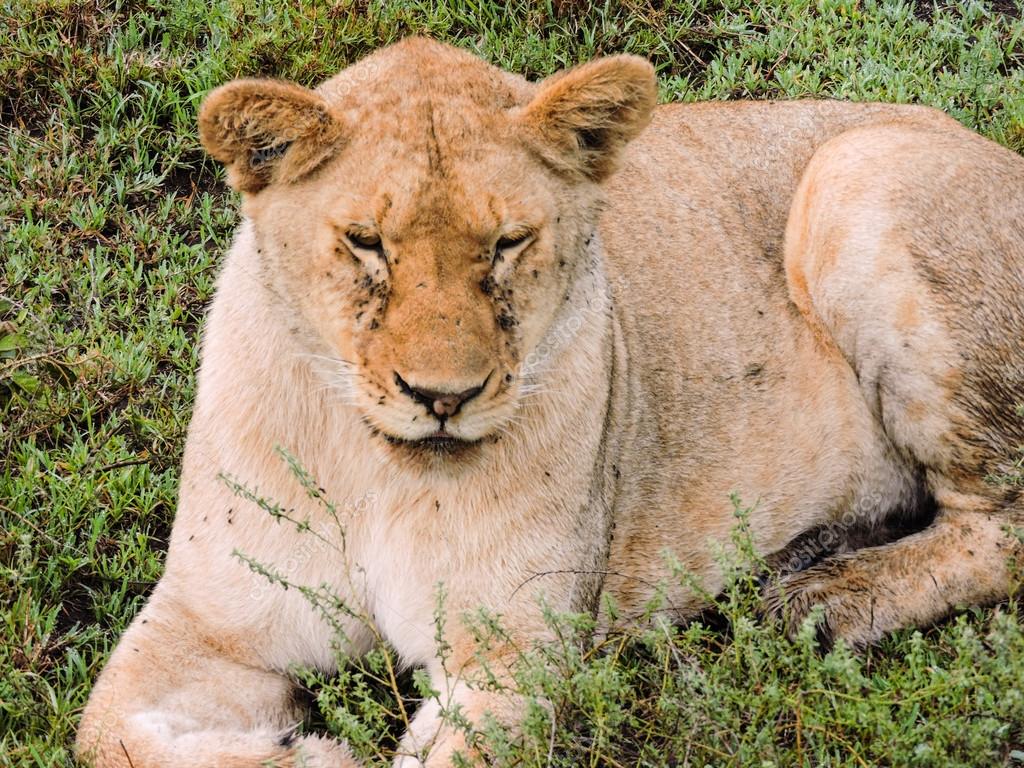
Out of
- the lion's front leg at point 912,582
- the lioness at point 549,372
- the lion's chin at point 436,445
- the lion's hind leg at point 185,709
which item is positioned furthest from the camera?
the lion's front leg at point 912,582

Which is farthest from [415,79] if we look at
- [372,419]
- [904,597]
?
[904,597]

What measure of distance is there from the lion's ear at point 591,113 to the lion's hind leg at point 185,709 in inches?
52.6

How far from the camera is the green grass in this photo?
309cm

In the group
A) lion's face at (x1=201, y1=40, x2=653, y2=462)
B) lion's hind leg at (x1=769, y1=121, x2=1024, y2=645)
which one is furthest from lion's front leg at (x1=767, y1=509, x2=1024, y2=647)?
lion's face at (x1=201, y1=40, x2=653, y2=462)

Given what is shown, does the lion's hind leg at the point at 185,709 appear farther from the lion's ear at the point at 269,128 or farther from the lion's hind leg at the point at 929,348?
the lion's hind leg at the point at 929,348

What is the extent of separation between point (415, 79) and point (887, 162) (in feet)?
5.77

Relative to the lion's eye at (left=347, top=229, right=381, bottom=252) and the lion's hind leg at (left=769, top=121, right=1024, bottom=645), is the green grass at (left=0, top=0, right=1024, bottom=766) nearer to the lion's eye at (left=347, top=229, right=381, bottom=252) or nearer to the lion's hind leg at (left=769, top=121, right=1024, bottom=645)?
the lion's hind leg at (left=769, top=121, right=1024, bottom=645)

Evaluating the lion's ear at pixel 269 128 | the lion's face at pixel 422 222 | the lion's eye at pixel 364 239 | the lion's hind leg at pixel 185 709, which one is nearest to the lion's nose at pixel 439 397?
the lion's face at pixel 422 222

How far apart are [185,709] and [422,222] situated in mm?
1257

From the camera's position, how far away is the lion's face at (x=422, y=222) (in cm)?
291

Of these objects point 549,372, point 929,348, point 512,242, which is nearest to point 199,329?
point 549,372

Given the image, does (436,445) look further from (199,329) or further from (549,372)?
(199,329)

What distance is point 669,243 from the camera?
4297 mm

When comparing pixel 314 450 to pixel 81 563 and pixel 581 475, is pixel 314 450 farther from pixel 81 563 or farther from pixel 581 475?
pixel 81 563
